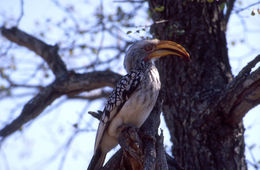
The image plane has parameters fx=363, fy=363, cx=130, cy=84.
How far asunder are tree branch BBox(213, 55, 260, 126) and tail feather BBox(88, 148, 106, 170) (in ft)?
4.89

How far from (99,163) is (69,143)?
2383 millimetres

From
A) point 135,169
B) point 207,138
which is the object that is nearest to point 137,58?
point 207,138

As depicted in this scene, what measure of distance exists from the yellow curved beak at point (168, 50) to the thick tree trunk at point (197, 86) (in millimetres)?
187

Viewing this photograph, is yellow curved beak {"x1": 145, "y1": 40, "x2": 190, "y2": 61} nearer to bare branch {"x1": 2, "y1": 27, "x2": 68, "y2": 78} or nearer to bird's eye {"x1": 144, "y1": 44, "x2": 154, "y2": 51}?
bird's eye {"x1": 144, "y1": 44, "x2": 154, "y2": 51}

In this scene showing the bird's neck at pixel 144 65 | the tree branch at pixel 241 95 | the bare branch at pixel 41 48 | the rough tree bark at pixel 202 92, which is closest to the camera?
the tree branch at pixel 241 95

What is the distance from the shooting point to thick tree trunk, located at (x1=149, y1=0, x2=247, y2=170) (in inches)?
166

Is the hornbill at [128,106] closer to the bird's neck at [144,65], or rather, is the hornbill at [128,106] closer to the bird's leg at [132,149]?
the bird's neck at [144,65]

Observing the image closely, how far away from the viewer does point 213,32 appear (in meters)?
5.03

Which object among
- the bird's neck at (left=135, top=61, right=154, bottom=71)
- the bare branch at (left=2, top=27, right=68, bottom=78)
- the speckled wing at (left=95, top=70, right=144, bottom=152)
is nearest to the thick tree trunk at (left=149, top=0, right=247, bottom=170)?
the bird's neck at (left=135, top=61, right=154, bottom=71)

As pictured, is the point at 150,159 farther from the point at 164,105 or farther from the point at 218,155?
the point at 164,105

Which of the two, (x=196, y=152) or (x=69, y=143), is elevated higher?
(x=69, y=143)

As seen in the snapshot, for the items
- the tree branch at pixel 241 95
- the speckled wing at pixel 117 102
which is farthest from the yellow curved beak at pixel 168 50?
the tree branch at pixel 241 95

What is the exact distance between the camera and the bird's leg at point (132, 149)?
3432 mm

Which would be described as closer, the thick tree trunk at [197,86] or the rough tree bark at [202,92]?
the rough tree bark at [202,92]
